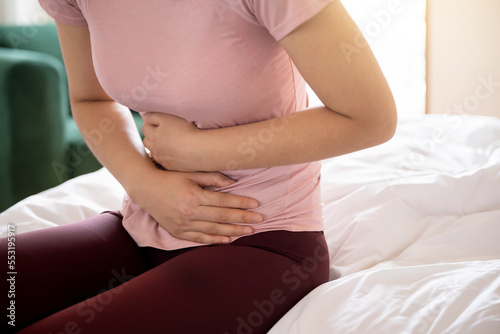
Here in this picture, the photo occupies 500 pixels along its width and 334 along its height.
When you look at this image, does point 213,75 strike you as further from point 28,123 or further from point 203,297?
point 28,123

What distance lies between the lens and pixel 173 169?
0.83 m

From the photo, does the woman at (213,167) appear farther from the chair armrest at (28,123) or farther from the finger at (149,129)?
the chair armrest at (28,123)

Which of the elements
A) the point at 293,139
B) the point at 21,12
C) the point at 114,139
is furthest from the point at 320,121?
the point at 21,12

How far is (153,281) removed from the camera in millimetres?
677

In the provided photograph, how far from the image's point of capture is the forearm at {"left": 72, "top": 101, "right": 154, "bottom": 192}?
866 mm

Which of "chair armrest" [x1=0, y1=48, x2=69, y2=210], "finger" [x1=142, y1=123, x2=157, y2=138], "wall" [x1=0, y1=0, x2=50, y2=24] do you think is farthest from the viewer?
"wall" [x1=0, y1=0, x2=50, y2=24]

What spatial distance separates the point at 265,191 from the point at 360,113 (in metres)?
0.18

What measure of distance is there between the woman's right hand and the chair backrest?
2144 mm

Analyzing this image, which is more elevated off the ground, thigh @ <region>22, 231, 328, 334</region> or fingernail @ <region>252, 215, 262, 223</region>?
fingernail @ <region>252, 215, 262, 223</region>

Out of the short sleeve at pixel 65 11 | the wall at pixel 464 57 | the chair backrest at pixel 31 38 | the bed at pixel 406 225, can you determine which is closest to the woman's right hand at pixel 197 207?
the bed at pixel 406 225

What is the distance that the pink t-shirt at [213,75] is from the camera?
705mm

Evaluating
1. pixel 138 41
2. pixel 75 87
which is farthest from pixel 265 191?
pixel 75 87
